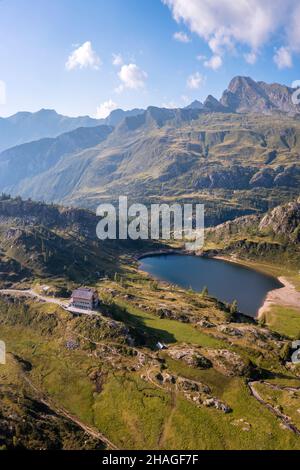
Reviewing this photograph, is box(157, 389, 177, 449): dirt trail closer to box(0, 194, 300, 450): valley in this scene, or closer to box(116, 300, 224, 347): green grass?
box(0, 194, 300, 450): valley

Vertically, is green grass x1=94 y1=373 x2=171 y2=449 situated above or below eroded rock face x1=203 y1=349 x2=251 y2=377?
below

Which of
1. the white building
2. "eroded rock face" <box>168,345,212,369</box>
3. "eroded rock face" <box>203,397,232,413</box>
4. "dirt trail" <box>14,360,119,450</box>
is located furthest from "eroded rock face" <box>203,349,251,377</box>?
the white building

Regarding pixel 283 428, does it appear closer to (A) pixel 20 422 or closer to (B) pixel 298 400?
(B) pixel 298 400

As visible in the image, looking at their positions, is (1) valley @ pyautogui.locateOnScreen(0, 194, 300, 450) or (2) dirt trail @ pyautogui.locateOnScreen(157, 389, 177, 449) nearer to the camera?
(2) dirt trail @ pyautogui.locateOnScreen(157, 389, 177, 449)

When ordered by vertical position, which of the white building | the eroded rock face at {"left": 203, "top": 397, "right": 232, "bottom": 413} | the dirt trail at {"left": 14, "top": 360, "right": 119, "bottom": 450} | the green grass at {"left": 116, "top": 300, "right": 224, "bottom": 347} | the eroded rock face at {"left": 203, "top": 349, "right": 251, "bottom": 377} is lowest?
the dirt trail at {"left": 14, "top": 360, "right": 119, "bottom": 450}

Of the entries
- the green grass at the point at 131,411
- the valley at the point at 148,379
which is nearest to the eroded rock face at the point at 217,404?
the valley at the point at 148,379

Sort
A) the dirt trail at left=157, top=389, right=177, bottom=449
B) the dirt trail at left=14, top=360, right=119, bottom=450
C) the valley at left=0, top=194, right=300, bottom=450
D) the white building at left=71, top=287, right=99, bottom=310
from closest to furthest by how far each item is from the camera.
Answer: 1. the dirt trail at left=157, top=389, right=177, bottom=449
2. the valley at left=0, top=194, right=300, bottom=450
3. the dirt trail at left=14, top=360, right=119, bottom=450
4. the white building at left=71, top=287, right=99, bottom=310

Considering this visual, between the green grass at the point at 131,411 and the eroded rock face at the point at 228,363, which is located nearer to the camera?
the green grass at the point at 131,411

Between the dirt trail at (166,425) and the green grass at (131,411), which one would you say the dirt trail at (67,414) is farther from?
the dirt trail at (166,425)

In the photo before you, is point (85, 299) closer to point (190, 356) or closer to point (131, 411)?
point (190, 356)
